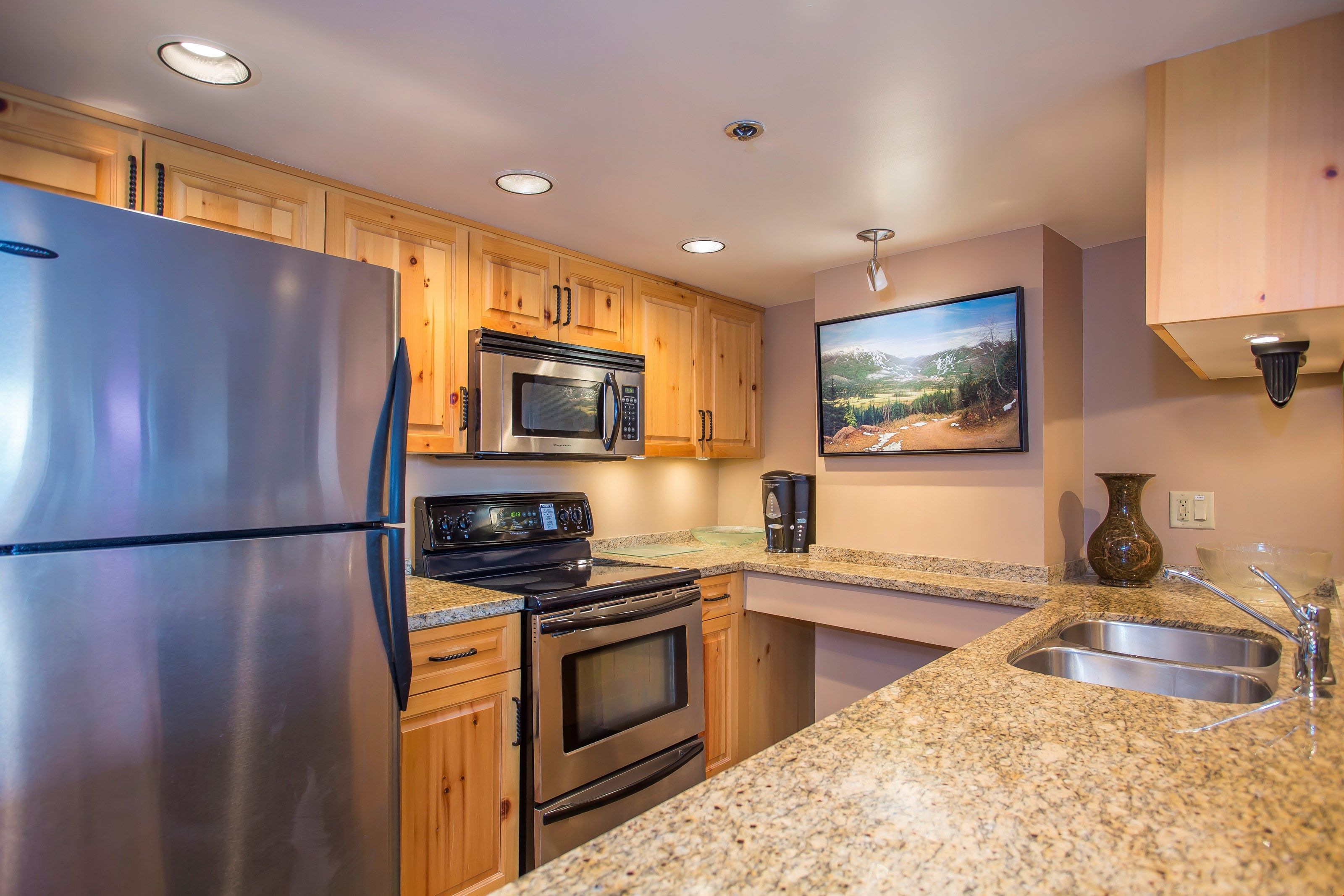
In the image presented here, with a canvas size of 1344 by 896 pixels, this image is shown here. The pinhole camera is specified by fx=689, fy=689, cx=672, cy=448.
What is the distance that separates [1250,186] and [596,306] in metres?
2.06

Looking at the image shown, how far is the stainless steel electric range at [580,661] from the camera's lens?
78.4 inches

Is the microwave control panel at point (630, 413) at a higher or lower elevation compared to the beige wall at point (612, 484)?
higher

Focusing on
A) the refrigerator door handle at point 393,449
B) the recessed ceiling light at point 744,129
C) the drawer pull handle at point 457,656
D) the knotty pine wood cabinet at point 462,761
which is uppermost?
the recessed ceiling light at point 744,129

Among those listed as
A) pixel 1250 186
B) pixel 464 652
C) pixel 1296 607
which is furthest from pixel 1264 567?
pixel 464 652

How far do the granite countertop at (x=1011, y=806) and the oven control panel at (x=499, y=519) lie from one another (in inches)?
68.5

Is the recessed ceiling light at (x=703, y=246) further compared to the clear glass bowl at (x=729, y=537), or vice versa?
the clear glass bowl at (x=729, y=537)

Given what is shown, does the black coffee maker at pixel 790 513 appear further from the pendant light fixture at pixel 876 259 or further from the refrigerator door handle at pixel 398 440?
the refrigerator door handle at pixel 398 440

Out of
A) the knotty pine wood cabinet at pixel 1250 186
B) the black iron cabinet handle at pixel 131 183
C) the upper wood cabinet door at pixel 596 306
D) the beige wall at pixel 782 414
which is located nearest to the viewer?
the knotty pine wood cabinet at pixel 1250 186

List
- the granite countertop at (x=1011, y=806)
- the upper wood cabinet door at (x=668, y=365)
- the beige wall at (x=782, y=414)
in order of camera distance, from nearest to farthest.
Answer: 1. the granite countertop at (x=1011, y=806)
2. the upper wood cabinet door at (x=668, y=365)
3. the beige wall at (x=782, y=414)

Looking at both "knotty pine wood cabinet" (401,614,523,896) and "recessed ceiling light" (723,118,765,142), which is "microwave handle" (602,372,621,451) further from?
"recessed ceiling light" (723,118,765,142)

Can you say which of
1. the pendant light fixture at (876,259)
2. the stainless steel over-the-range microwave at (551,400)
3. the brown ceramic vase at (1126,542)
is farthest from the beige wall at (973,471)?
the stainless steel over-the-range microwave at (551,400)

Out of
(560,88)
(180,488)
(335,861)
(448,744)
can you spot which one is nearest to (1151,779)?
(335,861)

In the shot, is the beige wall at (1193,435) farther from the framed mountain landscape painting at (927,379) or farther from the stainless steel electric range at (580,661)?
the stainless steel electric range at (580,661)

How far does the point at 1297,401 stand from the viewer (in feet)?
7.18
